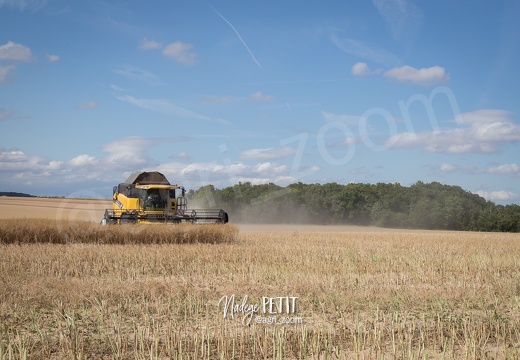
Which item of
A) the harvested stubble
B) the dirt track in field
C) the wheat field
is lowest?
the wheat field

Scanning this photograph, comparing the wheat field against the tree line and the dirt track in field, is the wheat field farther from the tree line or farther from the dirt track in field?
the tree line

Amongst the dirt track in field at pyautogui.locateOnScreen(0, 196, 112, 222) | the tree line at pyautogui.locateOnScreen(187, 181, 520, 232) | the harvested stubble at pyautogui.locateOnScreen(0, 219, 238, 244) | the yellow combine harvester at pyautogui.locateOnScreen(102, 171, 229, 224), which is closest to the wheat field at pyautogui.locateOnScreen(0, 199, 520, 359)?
the harvested stubble at pyautogui.locateOnScreen(0, 219, 238, 244)

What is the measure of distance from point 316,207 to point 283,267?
162ft

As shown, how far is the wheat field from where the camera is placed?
23.6 feet

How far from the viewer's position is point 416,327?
856 centimetres

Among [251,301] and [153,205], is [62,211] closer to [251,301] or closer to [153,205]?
[153,205]

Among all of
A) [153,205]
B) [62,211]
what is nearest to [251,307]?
[153,205]

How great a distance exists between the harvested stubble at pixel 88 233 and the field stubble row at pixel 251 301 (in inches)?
171

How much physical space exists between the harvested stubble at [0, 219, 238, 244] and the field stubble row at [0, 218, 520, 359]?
435 cm

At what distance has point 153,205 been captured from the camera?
25406 mm

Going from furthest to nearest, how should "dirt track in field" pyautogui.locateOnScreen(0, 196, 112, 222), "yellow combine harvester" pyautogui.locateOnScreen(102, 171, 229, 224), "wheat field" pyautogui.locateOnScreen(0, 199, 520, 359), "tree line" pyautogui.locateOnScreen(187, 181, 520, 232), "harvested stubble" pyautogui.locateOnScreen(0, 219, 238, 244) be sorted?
1. "tree line" pyautogui.locateOnScreen(187, 181, 520, 232)
2. "dirt track in field" pyautogui.locateOnScreen(0, 196, 112, 222)
3. "yellow combine harvester" pyautogui.locateOnScreen(102, 171, 229, 224)
4. "harvested stubble" pyautogui.locateOnScreen(0, 219, 238, 244)
5. "wheat field" pyautogui.locateOnScreen(0, 199, 520, 359)

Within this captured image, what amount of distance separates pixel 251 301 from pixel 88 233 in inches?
535

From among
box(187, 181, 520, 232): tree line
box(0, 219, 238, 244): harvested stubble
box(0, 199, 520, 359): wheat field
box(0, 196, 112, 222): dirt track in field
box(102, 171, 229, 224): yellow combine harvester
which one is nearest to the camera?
box(0, 199, 520, 359): wheat field

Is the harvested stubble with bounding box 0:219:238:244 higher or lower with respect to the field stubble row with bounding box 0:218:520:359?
higher
